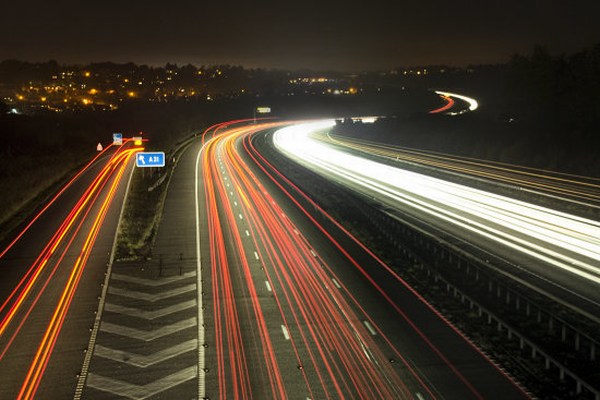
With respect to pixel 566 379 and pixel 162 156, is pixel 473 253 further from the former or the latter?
pixel 162 156

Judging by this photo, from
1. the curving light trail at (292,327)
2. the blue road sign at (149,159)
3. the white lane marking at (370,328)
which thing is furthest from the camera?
the blue road sign at (149,159)

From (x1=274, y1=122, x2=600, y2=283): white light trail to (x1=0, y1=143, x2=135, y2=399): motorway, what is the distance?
19.9 m

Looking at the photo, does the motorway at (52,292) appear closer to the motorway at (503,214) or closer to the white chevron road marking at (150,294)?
the white chevron road marking at (150,294)

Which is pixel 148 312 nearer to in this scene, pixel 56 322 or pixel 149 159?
pixel 56 322

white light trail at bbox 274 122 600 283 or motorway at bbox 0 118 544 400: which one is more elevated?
motorway at bbox 0 118 544 400

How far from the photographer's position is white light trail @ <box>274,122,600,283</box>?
28.5 metres

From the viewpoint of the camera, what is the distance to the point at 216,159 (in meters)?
73.6

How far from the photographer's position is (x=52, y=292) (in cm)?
2405

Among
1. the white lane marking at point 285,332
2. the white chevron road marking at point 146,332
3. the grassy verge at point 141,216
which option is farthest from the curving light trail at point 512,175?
the white chevron road marking at point 146,332

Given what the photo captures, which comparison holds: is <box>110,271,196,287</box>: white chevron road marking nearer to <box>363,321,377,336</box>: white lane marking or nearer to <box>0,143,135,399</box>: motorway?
→ <box>0,143,135,399</box>: motorway

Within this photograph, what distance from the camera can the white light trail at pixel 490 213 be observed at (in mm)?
28522

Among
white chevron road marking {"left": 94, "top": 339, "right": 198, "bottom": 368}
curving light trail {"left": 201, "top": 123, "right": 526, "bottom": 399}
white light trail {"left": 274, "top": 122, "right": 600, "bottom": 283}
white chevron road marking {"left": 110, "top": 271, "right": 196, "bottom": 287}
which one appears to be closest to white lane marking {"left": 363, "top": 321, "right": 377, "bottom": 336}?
curving light trail {"left": 201, "top": 123, "right": 526, "bottom": 399}

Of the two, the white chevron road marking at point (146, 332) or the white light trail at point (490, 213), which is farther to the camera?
the white light trail at point (490, 213)

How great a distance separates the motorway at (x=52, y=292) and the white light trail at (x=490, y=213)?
19.9m
